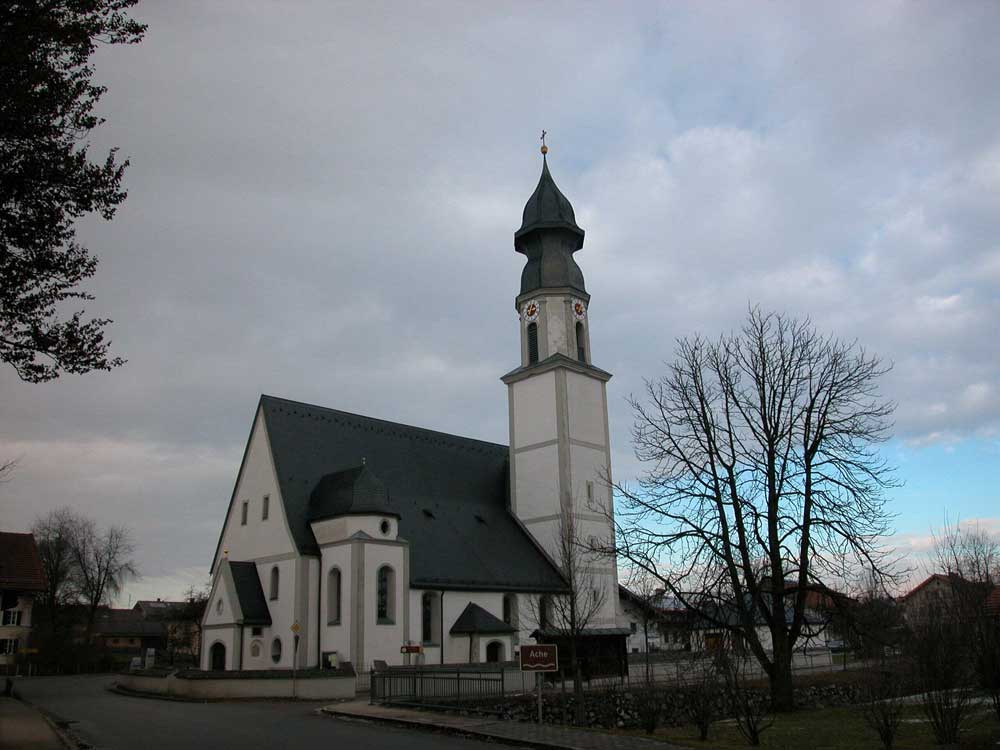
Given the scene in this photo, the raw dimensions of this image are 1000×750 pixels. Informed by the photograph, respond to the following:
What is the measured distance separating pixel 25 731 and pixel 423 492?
24.0m

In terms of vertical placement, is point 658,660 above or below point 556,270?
below

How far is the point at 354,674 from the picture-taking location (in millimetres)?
30078

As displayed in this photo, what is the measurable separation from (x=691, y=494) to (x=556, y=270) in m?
25.9

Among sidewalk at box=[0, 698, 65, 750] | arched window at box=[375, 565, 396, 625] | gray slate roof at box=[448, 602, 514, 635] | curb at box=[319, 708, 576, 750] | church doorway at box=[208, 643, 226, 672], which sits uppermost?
arched window at box=[375, 565, 396, 625]

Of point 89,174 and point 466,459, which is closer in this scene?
point 89,174

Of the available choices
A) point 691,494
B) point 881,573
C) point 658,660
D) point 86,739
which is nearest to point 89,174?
point 86,739

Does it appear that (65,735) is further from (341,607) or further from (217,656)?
(217,656)

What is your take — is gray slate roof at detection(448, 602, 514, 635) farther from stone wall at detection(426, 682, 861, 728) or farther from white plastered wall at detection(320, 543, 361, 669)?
stone wall at detection(426, 682, 861, 728)

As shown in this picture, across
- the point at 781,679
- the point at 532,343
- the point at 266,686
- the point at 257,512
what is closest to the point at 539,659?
the point at 781,679

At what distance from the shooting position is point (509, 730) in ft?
58.1

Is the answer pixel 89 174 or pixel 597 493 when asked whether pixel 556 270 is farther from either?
pixel 89 174

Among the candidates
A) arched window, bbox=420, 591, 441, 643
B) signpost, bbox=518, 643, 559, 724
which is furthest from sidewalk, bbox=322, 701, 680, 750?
arched window, bbox=420, 591, 441, 643

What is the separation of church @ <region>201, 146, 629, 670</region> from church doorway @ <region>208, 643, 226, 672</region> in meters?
0.07

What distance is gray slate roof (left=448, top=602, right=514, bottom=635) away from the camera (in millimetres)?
35906
